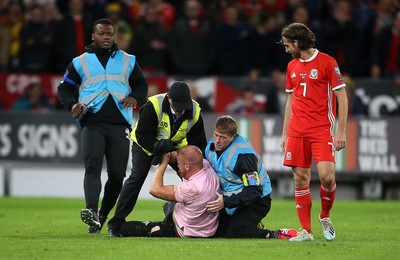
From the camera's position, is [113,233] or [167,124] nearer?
[167,124]

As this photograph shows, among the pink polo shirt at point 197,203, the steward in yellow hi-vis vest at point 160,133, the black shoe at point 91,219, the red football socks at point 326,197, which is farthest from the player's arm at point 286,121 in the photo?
the black shoe at point 91,219

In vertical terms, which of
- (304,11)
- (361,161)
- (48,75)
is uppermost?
(304,11)

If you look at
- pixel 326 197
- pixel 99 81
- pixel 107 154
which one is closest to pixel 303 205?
pixel 326 197

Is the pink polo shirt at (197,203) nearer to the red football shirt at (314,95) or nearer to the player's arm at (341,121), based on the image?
the red football shirt at (314,95)

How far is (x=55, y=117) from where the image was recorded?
20.1m

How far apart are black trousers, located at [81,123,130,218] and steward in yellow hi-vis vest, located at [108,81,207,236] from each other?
47 cm

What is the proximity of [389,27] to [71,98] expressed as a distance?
10.7m

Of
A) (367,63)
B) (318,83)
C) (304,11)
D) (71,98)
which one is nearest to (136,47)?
(304,11)

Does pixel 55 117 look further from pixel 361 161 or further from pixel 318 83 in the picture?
pixel 318 83

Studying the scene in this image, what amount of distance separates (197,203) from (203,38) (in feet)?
34.8

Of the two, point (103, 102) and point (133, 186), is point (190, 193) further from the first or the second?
point (103, 102)

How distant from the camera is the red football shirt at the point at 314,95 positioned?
1057 centimetres

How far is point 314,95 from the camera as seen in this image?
418 inches

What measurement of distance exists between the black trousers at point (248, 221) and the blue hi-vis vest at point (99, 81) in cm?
186
